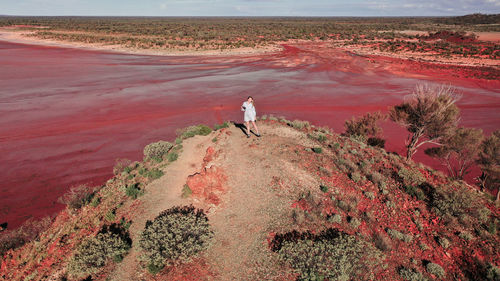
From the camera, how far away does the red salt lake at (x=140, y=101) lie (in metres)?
15.6

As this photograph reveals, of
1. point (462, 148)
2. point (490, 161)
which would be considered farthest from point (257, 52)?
point (490, 161)

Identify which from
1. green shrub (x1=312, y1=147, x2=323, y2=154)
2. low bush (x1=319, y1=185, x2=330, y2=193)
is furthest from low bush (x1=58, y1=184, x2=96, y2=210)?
green shrub (x1=312, y1=147, x2=323, y2=154)

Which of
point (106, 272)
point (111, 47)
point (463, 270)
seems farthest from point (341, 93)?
point (111, 47)

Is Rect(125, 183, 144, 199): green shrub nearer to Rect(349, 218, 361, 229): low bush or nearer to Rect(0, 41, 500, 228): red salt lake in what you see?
Rect(0, 41, 500, 228): red salt lake

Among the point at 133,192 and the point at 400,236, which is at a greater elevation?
the point at 133,192

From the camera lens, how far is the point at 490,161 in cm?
1370

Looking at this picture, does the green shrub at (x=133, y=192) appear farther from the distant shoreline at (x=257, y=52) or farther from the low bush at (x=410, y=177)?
the distant shoreline at (x=257, y=52)

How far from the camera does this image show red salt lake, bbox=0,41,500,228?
51.1ft

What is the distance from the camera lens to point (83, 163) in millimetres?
16016

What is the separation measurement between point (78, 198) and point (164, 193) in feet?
15.0

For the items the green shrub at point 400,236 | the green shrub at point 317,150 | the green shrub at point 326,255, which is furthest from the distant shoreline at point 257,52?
the green shrub at point 326,255

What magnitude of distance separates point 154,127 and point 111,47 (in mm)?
49729

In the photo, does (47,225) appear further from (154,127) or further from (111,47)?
(111,47)

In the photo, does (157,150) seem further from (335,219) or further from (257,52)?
(257,52)
